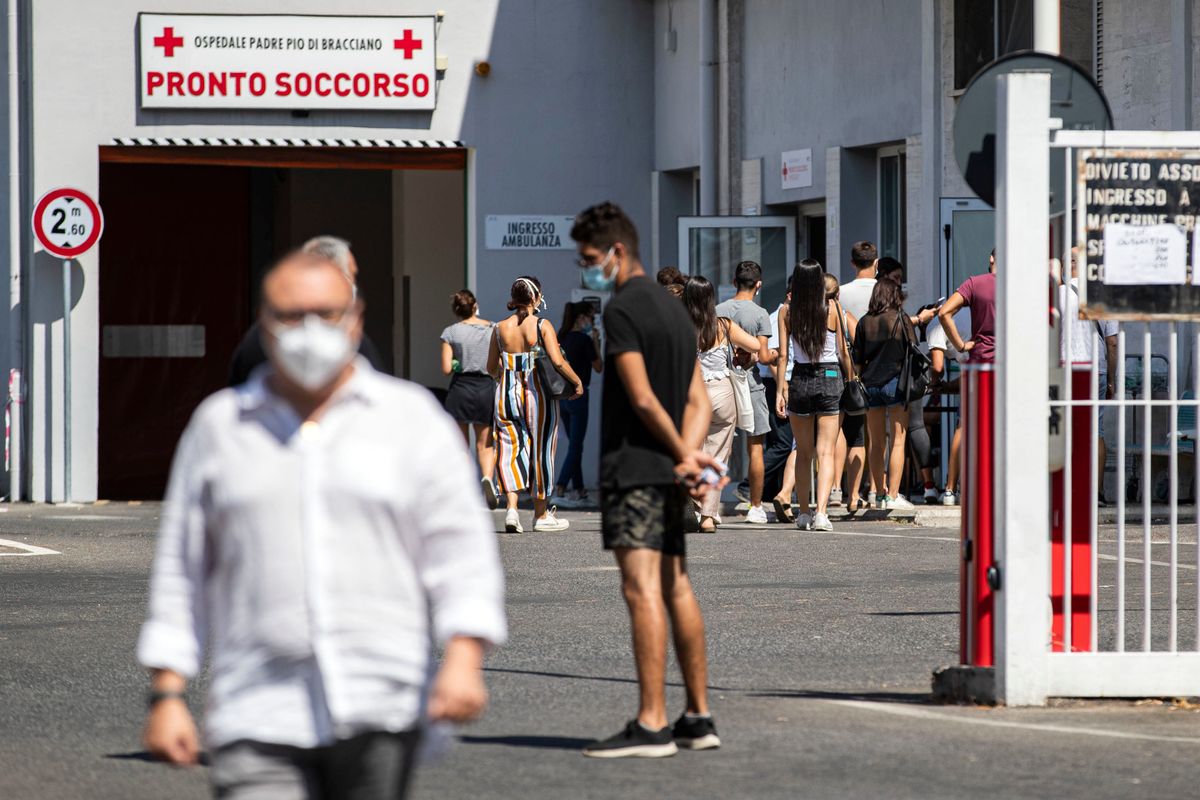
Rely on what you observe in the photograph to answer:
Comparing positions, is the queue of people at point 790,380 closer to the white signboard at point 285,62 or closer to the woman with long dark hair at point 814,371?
the woman with long dark hair at point 814,371

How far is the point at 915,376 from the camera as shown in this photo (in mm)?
16156

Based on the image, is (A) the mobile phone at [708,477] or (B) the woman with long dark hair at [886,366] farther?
(B) the woman with long dark hair at [886,366]

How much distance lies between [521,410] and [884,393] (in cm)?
268

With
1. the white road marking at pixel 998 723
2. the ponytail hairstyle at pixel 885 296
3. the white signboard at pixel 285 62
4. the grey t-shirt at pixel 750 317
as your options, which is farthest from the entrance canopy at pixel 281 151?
the white road marking at pixel 998 723

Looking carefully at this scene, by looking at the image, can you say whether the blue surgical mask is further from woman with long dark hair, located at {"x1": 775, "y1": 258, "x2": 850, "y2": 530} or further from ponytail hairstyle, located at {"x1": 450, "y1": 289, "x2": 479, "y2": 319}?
ponytail hairstyle, located at {"x1": 450, "y1": 289, "x2": 479, "y2": 319}

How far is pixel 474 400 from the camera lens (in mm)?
16984

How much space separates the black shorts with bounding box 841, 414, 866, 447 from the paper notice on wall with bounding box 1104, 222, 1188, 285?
340 inches

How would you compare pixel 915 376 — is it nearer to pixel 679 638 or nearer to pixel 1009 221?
pixel 1009 221

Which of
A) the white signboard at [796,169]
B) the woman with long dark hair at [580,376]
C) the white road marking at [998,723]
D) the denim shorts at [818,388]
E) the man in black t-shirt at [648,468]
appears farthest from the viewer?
the white signboard at [796,169]

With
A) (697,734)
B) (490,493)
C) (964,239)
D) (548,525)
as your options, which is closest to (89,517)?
(490,493)

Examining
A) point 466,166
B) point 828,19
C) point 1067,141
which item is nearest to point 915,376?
point 828,19

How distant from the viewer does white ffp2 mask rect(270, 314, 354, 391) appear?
3.57m

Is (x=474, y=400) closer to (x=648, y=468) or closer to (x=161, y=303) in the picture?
(x=161, y=303)

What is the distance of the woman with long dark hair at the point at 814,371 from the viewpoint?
1513 cm
